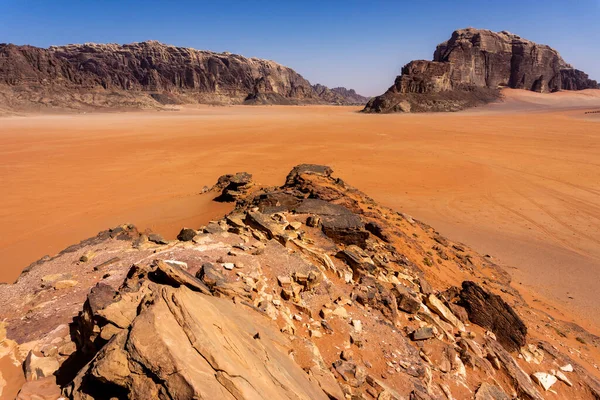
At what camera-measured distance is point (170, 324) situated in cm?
321

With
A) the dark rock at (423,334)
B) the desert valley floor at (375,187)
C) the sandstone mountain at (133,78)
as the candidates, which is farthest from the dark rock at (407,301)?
the sandstone mountain at (133,78)

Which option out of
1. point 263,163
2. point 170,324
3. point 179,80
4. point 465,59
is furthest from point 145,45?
point 170,324

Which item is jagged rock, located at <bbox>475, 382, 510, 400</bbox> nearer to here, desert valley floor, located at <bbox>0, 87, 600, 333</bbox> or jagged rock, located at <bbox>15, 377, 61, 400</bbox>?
desert valley floor, located at <bbox>0, 87, 600, 333</bbox>

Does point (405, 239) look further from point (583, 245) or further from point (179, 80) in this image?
point (179, 80)

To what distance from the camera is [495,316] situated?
646 centimetres

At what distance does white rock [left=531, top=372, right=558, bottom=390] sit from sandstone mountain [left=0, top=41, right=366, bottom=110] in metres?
104

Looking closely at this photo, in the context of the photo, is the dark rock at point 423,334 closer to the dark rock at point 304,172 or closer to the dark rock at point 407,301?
the dark rock at point 407,301

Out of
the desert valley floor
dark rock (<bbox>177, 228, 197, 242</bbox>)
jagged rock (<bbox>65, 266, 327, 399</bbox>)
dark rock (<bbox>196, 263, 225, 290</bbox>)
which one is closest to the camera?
jagged rock (<bbox>65, 266, 327, 399</bbox>)

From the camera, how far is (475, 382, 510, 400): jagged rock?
4.61 m

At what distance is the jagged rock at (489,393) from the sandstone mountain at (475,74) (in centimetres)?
8735

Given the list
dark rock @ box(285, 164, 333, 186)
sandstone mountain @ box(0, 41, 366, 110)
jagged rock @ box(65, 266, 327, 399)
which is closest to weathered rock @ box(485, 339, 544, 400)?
jagged rock @ box(65, 266, 327, 399)

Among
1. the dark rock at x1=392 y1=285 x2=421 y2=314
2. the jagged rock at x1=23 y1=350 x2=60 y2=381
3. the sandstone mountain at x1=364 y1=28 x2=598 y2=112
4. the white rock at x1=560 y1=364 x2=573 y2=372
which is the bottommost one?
the white rock at x1=560 y1=364 x2=573 y2=372

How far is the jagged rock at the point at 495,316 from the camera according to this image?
20.2ft

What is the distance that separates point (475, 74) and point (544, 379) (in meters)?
125
